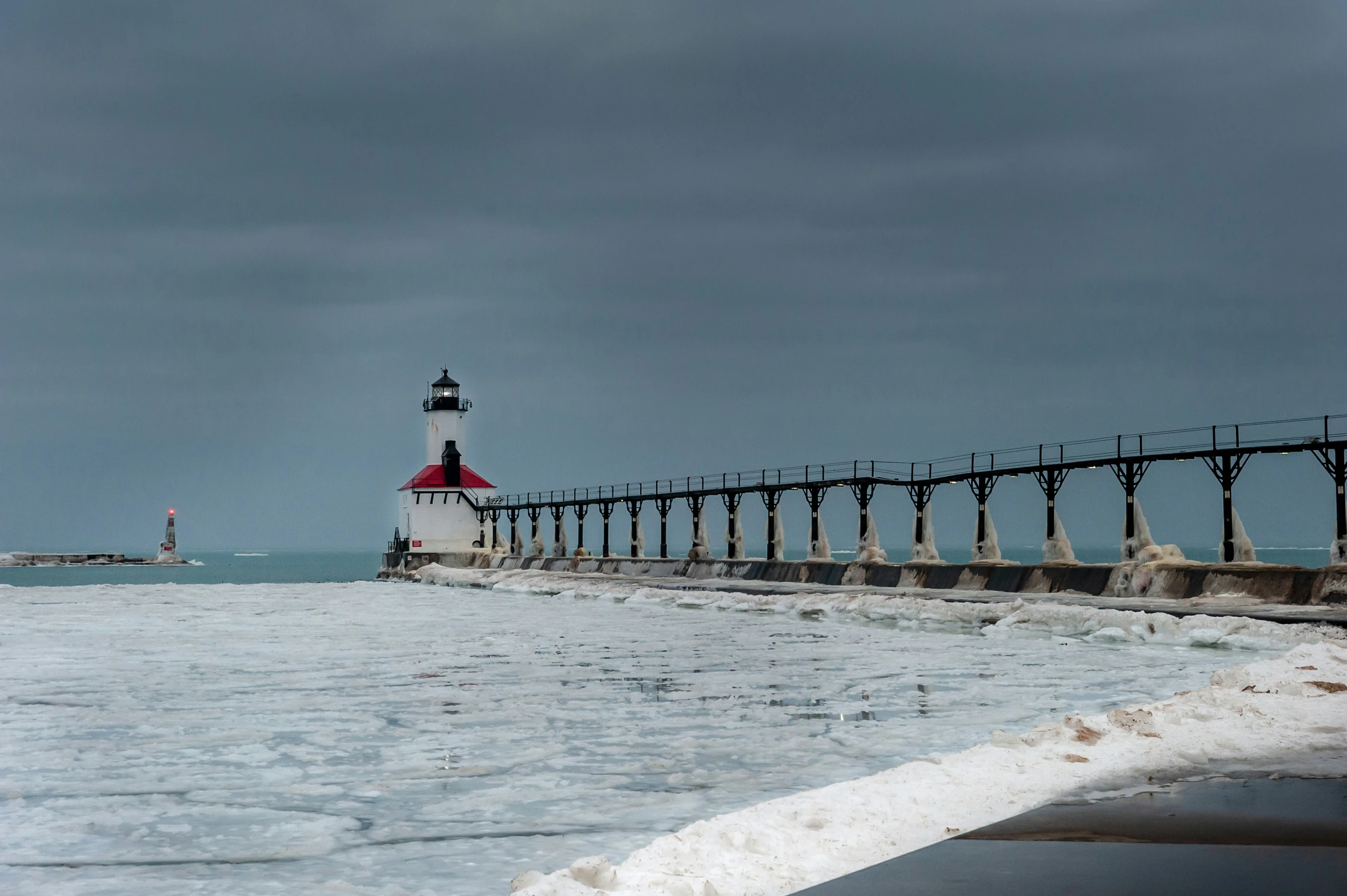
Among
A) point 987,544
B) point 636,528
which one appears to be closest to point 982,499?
point 987,544

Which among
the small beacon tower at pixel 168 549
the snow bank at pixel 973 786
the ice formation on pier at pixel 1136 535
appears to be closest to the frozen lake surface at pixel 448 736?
the snow bank at pixel 973 786

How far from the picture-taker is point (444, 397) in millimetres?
82438

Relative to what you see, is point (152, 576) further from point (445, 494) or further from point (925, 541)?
point (925, 541)

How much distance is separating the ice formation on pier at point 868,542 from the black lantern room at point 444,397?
4045 centimetres

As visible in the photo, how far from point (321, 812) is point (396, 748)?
2548 mm

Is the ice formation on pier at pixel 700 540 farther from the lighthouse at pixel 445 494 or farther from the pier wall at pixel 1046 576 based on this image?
the lighthouse at pixel 445 494

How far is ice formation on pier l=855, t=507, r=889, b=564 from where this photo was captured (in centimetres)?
4650

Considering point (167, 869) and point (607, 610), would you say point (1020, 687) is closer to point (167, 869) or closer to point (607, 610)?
point (167, 869)

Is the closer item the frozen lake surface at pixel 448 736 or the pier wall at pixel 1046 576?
the frozen lake surface at pixel 448 736

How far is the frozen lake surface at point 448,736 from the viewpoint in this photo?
7117mm

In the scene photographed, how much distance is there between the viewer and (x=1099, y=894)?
5117 mm

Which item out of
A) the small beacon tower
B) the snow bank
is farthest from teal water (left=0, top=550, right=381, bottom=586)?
the snow bank

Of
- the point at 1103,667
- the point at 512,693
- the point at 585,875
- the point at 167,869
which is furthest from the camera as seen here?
the point at 1103,667

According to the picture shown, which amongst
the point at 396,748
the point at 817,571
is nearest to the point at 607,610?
the point at 817,571
